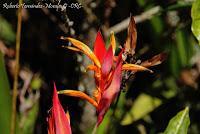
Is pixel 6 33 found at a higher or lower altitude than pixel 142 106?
higher

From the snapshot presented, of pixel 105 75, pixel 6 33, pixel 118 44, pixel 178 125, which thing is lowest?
pixel 178 125

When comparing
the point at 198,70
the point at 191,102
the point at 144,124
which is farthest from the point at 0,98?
the point at 198,70

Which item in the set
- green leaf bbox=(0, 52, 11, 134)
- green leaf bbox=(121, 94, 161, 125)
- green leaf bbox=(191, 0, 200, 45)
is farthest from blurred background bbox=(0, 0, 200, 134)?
Answer: green leaf bbox=(191, 0, 200, 45)

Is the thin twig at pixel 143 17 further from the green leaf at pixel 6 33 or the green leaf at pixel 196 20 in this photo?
the green leaf at pixel 196 20

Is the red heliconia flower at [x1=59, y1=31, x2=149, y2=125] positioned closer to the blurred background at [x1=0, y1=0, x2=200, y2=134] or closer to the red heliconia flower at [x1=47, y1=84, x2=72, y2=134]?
the red heliconia flower at [x1=47, y1=84, x2=72, y2=134]

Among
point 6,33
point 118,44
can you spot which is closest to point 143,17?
point 118,44

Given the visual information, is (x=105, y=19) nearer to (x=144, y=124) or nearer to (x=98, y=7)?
(x=98, y=7)

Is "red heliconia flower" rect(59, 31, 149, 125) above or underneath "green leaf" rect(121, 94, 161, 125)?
above

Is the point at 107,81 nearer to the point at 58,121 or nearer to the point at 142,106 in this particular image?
the point at 58,121
